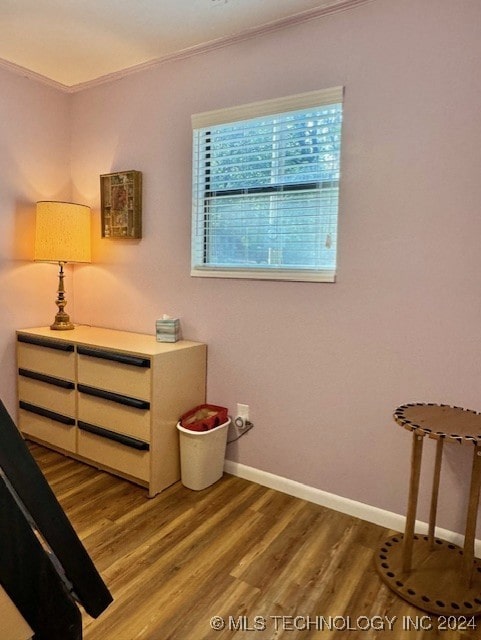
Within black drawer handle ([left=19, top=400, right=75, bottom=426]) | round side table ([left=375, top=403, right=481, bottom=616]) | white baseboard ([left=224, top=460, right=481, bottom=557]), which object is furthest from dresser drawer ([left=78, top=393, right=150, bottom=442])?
round side table ([left=375, top=403, right=481, bottom=616])

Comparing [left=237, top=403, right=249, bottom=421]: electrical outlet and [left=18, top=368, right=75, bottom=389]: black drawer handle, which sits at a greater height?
[left=18, top=368, right=75, bottom=389]: black drawer handle

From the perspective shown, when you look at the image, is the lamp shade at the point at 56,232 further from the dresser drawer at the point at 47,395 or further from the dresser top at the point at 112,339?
the dresser drawer at the point at 47,395

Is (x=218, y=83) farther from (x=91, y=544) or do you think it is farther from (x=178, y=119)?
(x=91, y=544)

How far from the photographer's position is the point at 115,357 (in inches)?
90.4

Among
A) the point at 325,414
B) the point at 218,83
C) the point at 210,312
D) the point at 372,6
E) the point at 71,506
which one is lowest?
the point at 71,506

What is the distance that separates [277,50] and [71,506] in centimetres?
258

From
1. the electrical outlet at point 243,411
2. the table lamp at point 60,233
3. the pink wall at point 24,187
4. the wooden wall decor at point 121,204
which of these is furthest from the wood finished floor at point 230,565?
the wooden wall decor at point 121,204

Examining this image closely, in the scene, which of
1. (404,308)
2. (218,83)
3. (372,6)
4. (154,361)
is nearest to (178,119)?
(218,83)

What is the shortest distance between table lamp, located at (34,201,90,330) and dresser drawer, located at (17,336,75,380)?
8.5 inches

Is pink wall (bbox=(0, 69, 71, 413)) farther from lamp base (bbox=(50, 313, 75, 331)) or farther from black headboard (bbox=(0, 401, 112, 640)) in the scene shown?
black headboard (bbox=(0, 401, 112, 640))

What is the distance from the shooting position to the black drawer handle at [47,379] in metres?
2.56

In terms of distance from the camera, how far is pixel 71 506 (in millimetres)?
2148

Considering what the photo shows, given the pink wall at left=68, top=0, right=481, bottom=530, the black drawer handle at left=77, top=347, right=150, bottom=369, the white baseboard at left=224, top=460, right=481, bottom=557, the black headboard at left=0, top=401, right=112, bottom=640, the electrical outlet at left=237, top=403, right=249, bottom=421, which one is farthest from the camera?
the electrical outlet at left=237, top=403, right=249, bottom=421

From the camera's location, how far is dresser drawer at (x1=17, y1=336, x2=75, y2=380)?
255 centimetres
